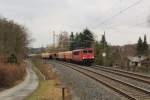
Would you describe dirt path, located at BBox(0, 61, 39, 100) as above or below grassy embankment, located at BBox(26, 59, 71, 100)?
below

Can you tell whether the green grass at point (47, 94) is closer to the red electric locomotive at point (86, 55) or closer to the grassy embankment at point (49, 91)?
the grassy embankment at point (49, 91)

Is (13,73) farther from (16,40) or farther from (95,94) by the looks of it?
(16,40)

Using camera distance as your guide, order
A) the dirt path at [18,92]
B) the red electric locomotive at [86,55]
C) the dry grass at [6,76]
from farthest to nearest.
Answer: the red electric locomotive at [86,55] < the dry grass at [6,76] < the dirt path at [18,92]

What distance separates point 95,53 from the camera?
74.2 meters

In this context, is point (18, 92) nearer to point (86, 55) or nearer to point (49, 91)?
point (49, 91)

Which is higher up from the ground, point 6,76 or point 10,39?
point 10,39

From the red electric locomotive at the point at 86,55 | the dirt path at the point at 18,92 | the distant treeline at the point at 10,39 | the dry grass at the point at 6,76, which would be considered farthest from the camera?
the distant treeline at the point at 10,39

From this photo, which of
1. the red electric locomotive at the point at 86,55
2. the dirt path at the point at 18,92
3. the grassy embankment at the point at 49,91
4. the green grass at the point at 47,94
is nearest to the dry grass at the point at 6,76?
the dirt path at the point at 18,92

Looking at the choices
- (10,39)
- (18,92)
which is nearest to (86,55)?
(10,39)

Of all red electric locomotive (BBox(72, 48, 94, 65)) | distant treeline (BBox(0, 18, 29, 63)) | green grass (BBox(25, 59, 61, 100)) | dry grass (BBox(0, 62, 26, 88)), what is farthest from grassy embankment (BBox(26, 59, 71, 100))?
distant treeline (BBox(0, 18, 29, 63))

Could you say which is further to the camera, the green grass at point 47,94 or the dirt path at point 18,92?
the dirt path at point 18,92

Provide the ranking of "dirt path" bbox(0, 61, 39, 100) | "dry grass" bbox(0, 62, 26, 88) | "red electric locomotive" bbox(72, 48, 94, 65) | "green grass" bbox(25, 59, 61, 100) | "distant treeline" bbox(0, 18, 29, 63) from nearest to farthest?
1. "green grass" bbox(25, 59, 61, 100)
2. "dirt path" bbox(0, 61, 39, 100)
3. "dry grass" bbox(0, 62, 26, 88)
4. "red electric locomotive" bbox(72, 48, 94, 65)
5. "distant treeline" bbox(0, 18, 29, 63)

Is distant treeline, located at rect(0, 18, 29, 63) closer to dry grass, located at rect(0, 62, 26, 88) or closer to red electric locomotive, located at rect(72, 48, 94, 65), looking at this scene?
red electric locomotive, located at rect(72, 48, 94, 65)

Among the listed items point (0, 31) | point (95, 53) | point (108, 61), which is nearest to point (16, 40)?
point (0, 31)
